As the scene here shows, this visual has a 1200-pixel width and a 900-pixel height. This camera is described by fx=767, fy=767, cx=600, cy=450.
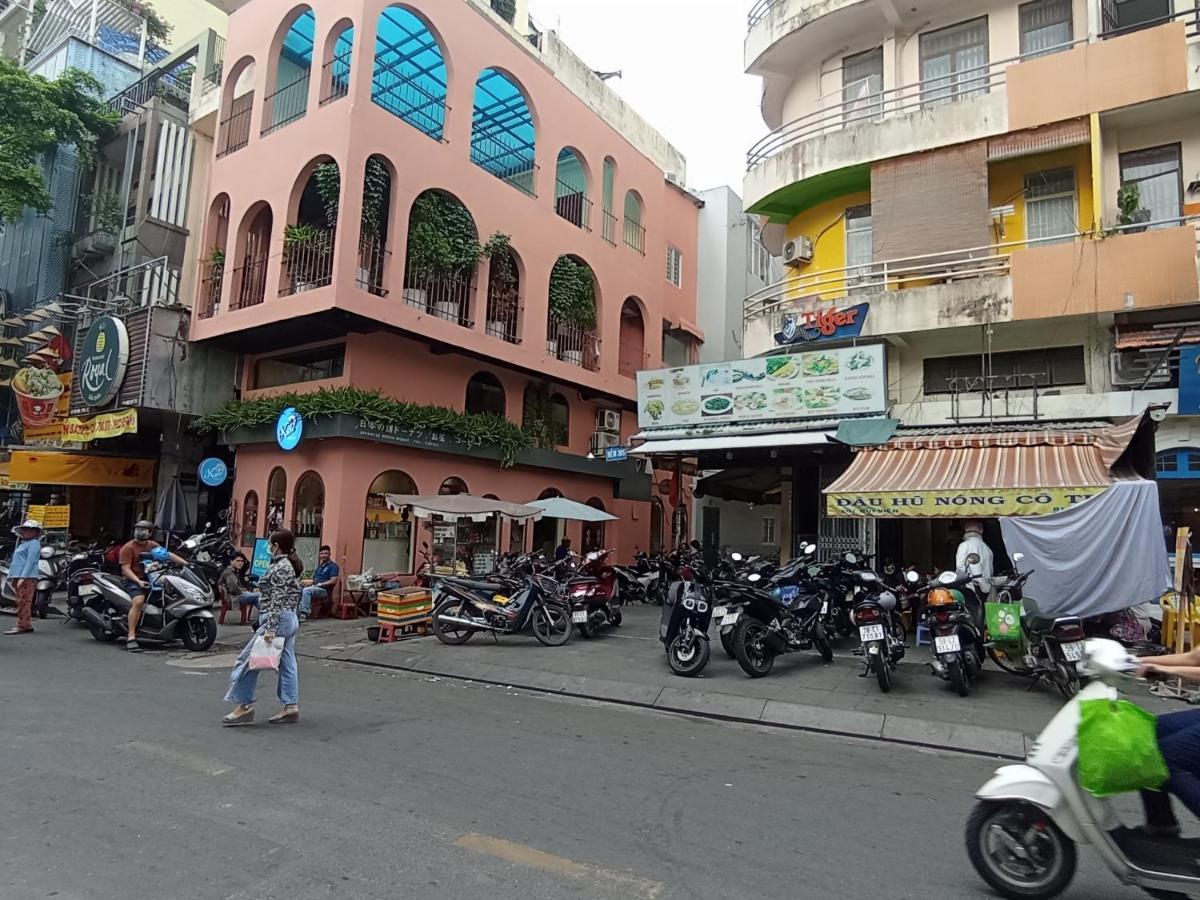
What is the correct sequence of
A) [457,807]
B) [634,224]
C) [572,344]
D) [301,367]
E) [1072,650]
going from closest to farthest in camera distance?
[457,807] → [1072,650] → [301,367] → [572,344] → [634,224]

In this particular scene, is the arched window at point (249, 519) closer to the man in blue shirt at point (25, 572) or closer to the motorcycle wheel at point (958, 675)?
the man in blue shirt at point (25, 572)

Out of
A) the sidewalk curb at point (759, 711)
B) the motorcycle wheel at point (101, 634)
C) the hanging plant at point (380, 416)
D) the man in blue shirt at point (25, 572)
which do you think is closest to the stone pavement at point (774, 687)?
the sidewalk curb at point (759, 711)

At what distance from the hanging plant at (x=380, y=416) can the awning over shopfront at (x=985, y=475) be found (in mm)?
8976

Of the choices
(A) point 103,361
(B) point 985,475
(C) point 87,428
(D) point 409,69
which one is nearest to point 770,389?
(B) point 985,475

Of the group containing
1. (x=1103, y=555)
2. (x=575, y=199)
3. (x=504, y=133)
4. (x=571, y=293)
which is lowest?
(x=1103, y=555)

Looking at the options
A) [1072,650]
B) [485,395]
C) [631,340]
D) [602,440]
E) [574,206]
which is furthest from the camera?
[631,340]

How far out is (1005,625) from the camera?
7.86 m

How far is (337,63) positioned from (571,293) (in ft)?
25.4

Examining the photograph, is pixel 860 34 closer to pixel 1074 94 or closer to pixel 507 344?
pixel 1074 94

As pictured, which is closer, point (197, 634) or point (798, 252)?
point (197, 634)

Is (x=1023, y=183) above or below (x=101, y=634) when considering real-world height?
above

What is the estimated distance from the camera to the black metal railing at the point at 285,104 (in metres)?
17.2

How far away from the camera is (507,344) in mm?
18672

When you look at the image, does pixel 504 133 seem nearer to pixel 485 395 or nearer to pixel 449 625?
pixel 485 395
